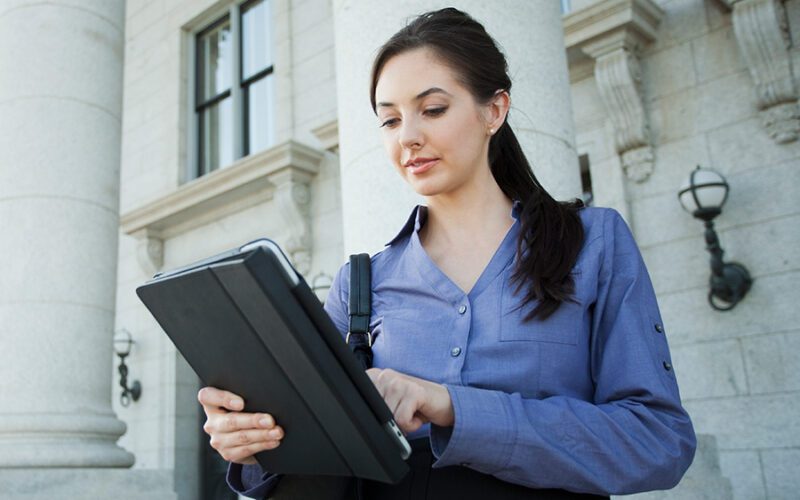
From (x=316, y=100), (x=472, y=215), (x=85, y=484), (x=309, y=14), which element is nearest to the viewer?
(x=472, y=215)

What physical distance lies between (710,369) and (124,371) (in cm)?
768

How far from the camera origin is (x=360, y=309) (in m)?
1.54

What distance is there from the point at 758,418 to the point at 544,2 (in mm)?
3472

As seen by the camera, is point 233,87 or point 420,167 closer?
point 420,167

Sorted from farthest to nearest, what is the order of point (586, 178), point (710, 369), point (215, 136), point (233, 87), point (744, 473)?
point (215, 136) < point (233, 87) < point (586, 178) < point (710, 369) < point (744, 473)

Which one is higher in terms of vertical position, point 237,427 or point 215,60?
point 215,60

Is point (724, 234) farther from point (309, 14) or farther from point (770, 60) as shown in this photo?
point (309, 14)

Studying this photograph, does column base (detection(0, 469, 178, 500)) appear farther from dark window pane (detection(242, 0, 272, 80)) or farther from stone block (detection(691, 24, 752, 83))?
dark window pane (detection(242, 0, 272, 80))

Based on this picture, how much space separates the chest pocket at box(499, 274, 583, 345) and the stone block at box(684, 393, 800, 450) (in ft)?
13.8

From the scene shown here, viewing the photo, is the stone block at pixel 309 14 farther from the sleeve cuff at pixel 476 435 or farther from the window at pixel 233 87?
the sleeve cuff at pixel 476 435

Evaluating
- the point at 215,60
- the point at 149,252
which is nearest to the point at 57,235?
the point at 149,252

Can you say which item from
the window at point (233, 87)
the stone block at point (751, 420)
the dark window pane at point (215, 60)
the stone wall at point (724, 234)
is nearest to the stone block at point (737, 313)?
the stone wall at point (724, 234)

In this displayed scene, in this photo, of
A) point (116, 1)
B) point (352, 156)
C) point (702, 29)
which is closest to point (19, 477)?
point (352, 156)

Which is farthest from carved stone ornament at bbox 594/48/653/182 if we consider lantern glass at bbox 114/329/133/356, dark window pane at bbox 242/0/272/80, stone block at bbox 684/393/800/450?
lantern glass at bbox 114/329/133/356
